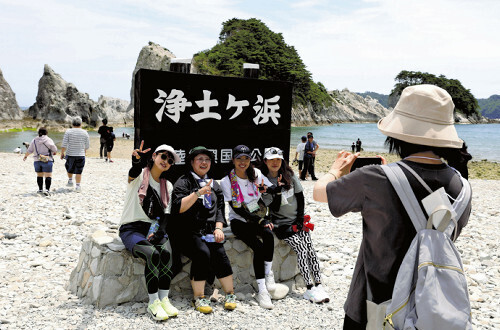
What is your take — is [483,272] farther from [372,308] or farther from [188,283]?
[372,308]

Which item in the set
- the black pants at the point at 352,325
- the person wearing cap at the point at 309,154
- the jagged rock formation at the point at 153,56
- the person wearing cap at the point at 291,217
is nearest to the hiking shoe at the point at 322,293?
the person wearing cap at the point at 291,217

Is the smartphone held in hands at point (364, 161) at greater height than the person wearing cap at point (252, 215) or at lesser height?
greater

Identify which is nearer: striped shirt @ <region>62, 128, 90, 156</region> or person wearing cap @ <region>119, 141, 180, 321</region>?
person wearing cap @ <region>119, 141, 180, 321</region>

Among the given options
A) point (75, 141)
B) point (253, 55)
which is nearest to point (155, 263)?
point (75, 141)

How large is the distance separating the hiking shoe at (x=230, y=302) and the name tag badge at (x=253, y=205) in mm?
1050

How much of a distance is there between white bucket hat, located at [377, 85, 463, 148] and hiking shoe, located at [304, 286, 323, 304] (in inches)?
125

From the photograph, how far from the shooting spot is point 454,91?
97.6 m

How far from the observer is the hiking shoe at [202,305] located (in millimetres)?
4156

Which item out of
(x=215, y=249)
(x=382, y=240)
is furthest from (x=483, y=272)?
(x=382, y=240)

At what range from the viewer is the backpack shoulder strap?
1800 millimetres

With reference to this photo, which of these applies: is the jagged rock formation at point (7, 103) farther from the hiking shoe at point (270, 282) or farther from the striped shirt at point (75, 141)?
the hiking shoe at point (270, 282)

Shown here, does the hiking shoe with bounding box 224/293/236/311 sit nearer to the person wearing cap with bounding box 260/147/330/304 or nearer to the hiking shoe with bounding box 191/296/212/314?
the hiking shoe with bounding box 191/296/212/314

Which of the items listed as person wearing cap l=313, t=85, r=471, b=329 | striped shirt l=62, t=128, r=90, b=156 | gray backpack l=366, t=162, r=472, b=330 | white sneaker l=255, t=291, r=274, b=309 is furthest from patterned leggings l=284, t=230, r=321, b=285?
striped shirt l=62, t=128, r=90, b=156

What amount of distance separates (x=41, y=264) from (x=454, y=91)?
360 feet
